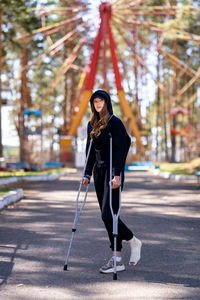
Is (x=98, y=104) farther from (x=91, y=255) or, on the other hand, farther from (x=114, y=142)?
(x=91, y=255)

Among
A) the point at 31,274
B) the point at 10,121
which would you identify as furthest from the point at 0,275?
the point at 10,121

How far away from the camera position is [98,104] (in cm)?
523

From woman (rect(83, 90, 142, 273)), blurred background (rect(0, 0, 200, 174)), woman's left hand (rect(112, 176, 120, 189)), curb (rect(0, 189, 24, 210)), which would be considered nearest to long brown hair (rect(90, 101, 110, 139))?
woman (rect(83, 90, 142, 273))

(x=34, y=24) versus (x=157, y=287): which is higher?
(x=34, y=24)

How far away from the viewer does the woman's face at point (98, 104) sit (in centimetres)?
521

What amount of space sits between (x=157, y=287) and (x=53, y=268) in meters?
1.26

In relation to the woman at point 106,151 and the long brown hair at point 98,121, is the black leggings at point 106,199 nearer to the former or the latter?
the woman at point 106,151

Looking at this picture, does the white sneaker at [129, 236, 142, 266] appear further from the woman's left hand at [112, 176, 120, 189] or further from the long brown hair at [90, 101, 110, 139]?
the long brown hair at [90, 101, 110, 139]

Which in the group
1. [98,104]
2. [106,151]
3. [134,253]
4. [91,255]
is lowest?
[91,255]

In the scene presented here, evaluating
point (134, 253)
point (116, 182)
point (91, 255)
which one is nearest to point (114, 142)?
point (116, 182)

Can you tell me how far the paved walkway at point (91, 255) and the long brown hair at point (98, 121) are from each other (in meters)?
1.41

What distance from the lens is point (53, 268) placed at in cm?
529

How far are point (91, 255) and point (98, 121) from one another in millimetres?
1694

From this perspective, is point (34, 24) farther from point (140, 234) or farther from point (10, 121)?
point (10, 121)
